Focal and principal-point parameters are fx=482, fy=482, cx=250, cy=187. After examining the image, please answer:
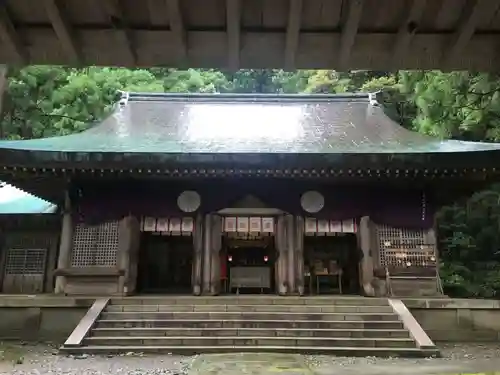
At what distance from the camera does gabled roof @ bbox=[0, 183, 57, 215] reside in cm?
1444

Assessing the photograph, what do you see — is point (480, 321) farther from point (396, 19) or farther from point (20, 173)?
point (20, 173)

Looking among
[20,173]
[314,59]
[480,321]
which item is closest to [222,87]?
[20,173]

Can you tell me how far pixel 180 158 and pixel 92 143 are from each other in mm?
3029

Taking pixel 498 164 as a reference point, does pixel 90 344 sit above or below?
below

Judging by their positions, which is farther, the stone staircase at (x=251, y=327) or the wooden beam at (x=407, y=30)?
the stone staircase at (x=251, y=327)

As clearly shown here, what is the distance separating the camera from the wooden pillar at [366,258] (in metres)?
11.8

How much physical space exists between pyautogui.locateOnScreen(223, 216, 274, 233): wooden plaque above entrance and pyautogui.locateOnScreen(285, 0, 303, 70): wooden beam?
9.55m

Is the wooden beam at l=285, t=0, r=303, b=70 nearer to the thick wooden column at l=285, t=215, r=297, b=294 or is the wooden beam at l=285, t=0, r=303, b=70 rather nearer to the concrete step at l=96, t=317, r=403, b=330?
the concrete step at l=96, t=317, r=403, b=330

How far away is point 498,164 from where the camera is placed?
10.9 meters

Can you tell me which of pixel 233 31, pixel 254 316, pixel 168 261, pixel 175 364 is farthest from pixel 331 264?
pixel 233 31

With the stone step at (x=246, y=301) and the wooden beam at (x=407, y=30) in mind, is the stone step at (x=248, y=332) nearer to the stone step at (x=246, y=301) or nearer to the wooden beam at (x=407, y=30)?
the stone step at (x=246, y=301)

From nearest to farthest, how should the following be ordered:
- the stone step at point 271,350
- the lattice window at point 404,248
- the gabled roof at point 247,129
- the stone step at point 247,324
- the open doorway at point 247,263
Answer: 1. the stone step at point 271,350
2. the stone step at point 247,324
3. the lattice window at point 404,248
4. the gabled roof at point 247,129
5. the open doorway at point 247,263

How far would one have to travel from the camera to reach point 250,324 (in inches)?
389

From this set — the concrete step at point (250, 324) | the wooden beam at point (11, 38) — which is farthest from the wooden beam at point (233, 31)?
the concrete step at point (250, 324)
